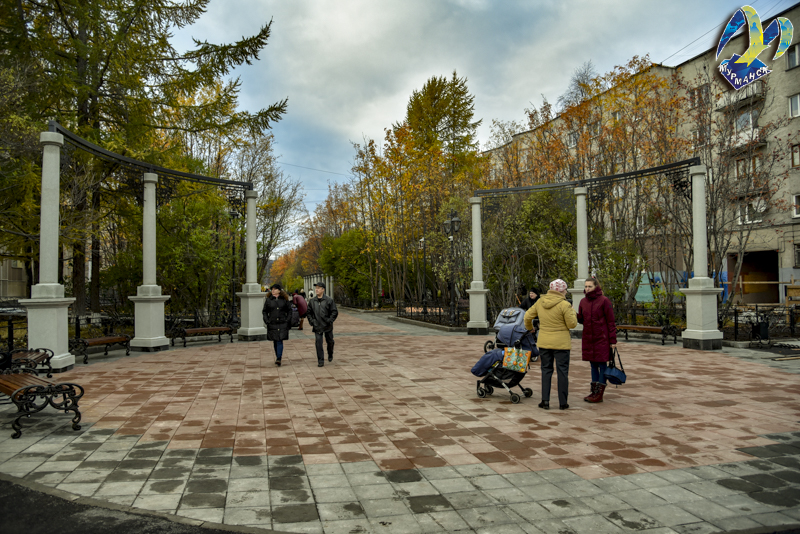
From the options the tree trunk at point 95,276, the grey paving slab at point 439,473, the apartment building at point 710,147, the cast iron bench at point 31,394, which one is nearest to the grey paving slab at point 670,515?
the grey paving slab at point 439,473

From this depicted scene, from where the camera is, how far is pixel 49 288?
942 cm

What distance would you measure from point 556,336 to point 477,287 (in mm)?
9837

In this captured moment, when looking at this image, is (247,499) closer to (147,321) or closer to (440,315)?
(147,321)

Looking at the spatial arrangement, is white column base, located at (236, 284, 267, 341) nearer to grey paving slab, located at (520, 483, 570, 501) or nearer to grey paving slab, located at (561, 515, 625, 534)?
grey paving slab, located at (520, 483, 570, 501)

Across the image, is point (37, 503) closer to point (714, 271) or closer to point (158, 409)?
point (158, 409)

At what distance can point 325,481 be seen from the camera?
4.24 meters

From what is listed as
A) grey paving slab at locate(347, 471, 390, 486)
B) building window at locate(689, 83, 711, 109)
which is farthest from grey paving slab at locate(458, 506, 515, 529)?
building window at locate(689, 83, 711, 109)

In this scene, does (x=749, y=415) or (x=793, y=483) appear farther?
(x=749, y=415)

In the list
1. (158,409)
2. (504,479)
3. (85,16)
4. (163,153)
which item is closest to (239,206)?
(163,153)

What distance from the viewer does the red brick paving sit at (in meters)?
4.95

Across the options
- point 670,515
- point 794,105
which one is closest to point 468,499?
point 670,515

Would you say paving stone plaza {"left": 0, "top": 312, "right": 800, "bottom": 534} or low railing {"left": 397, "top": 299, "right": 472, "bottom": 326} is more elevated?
low railing {"left": 397, "top": 299, "right": 472, "bottom": 326}

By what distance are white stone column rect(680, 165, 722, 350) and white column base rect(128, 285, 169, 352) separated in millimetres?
12984

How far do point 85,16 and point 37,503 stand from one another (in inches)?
542
